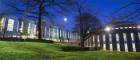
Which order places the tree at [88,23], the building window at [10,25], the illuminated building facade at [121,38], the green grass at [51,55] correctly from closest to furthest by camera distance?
1. the green grass at [51,55]
2. the tree at [88,23]
3. the illuminated building facade at [121,38]
4. the building window at [10,25]

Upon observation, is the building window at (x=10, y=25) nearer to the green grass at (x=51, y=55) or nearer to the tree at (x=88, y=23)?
the tree at (x=88, y=23)

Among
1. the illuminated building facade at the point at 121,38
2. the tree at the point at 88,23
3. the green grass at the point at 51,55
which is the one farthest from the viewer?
the illuminated building facade at the point at 121,38

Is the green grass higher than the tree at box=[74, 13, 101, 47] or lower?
lower

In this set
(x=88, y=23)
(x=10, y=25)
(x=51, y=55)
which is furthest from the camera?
(x=10, y=25)

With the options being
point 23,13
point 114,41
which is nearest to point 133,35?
point 114,41

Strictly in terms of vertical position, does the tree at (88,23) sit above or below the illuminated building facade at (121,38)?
above

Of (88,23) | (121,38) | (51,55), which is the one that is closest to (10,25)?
(88,23)

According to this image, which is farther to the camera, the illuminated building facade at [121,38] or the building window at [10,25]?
the building window at [10,25]

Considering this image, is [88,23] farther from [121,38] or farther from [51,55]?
[51,55]

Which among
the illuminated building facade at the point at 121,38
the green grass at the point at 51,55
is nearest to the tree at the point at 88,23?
the illuminated building facade at the point at 121,38

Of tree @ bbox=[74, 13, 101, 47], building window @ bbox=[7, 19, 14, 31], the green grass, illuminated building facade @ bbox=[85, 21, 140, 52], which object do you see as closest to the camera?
the green grass

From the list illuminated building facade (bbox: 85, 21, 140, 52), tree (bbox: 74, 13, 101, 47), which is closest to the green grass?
tree (bbox: 74, 13, 101, 47)

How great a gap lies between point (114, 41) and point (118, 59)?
197ft

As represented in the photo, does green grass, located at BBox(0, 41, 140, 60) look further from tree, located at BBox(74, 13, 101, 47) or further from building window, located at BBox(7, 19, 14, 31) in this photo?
building window, located at BBox(7, 19, 14, 31)
